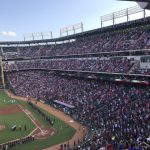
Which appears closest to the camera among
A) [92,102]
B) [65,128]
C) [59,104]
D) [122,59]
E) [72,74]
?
[65,128]

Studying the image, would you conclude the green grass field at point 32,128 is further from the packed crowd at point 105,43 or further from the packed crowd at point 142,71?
the packed crowd at point 105,43

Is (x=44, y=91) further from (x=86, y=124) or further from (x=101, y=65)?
(x=86, y=124)

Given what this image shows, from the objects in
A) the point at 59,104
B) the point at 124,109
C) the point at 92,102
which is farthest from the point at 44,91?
the point at 124,109

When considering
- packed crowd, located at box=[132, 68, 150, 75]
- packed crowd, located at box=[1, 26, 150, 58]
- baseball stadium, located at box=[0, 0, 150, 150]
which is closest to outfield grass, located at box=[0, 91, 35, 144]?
baseball stadium, located at box=[0, 0, 150, 150]

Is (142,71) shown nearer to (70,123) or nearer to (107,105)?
(107,105)

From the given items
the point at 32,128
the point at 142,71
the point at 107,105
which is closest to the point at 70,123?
the point at 32,128

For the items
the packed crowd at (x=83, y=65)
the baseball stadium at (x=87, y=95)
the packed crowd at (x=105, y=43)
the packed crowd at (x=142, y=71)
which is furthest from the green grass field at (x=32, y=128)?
the packed crowd at (x=105, y=43)
